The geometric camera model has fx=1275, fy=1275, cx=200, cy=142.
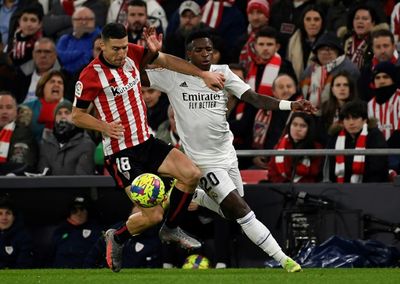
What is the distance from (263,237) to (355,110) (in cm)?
314

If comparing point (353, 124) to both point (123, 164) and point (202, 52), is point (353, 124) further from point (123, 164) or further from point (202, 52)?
point (123, 164)

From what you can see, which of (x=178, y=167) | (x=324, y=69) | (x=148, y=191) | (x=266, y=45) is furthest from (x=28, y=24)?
(x=148, y=191)

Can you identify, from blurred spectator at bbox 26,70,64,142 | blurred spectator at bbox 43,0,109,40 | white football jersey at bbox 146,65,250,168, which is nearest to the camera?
white football jersey at bbox 146,65,250,168

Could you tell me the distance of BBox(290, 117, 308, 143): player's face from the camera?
16.1 meters

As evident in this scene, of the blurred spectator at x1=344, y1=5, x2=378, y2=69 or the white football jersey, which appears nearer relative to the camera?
the white football jersey

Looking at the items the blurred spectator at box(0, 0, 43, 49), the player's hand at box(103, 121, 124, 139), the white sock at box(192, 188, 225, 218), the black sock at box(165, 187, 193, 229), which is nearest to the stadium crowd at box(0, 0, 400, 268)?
the blurred spectator at box(0, 0, 43, 49)

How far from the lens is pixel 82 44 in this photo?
61.8 ft

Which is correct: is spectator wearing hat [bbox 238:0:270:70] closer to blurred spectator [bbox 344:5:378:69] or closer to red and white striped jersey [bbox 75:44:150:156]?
blurred spectator [bbox 344:5:378:69]

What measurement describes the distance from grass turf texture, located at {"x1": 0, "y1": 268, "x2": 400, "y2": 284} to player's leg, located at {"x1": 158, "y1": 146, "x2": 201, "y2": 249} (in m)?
0.38

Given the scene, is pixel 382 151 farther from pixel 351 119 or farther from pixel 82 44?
pixel 82 44

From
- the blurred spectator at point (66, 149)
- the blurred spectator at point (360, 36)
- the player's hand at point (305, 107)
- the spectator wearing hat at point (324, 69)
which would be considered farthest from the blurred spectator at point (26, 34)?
the player's hand at point (305, 107)

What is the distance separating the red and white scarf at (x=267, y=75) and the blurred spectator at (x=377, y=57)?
118 cm

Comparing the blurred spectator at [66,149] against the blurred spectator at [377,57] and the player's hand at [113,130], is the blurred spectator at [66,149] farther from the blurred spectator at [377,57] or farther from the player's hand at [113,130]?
the player's hand at [113,130]

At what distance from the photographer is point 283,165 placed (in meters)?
16.2
